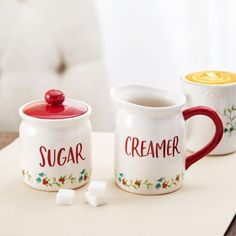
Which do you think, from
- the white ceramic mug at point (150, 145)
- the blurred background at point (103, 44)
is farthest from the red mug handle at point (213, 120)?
the blurred background at point (103, 44)

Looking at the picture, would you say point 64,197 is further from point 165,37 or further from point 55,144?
point 165,37

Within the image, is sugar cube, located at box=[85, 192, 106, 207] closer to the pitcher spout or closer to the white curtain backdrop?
the pitcher spout

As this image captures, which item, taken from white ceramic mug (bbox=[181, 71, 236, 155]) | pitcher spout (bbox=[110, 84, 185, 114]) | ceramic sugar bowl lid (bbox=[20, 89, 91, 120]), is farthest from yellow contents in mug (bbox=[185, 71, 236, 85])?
ceramic sugar bowl lid (bbox=[20, 89, 91, 120])

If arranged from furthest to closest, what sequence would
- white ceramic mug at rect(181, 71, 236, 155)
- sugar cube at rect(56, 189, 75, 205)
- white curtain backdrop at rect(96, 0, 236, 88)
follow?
1. white curtain backdrop at rect(96, 0, 236, 88)
2. white ceramic mug at rect(181, 71, 236, 155)
3. sugar cube at rect(56, 189, 75, 205)

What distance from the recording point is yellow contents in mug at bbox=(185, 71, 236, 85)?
1062mm

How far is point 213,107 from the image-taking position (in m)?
1.04

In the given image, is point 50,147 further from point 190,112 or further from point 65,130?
point 190,112

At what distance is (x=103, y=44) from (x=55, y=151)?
641 millimetres

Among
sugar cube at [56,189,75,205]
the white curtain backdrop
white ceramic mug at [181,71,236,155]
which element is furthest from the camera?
the white curtain backdrop

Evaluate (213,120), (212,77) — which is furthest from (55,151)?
(212,77)

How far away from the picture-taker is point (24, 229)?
775 millimetres

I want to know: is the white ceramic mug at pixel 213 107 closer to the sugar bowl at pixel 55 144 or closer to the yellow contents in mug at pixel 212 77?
the yellow contents in mug at pixel 212 77

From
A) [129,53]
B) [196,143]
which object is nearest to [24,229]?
[196,143]

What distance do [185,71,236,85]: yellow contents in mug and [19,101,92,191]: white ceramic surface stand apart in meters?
0.28
